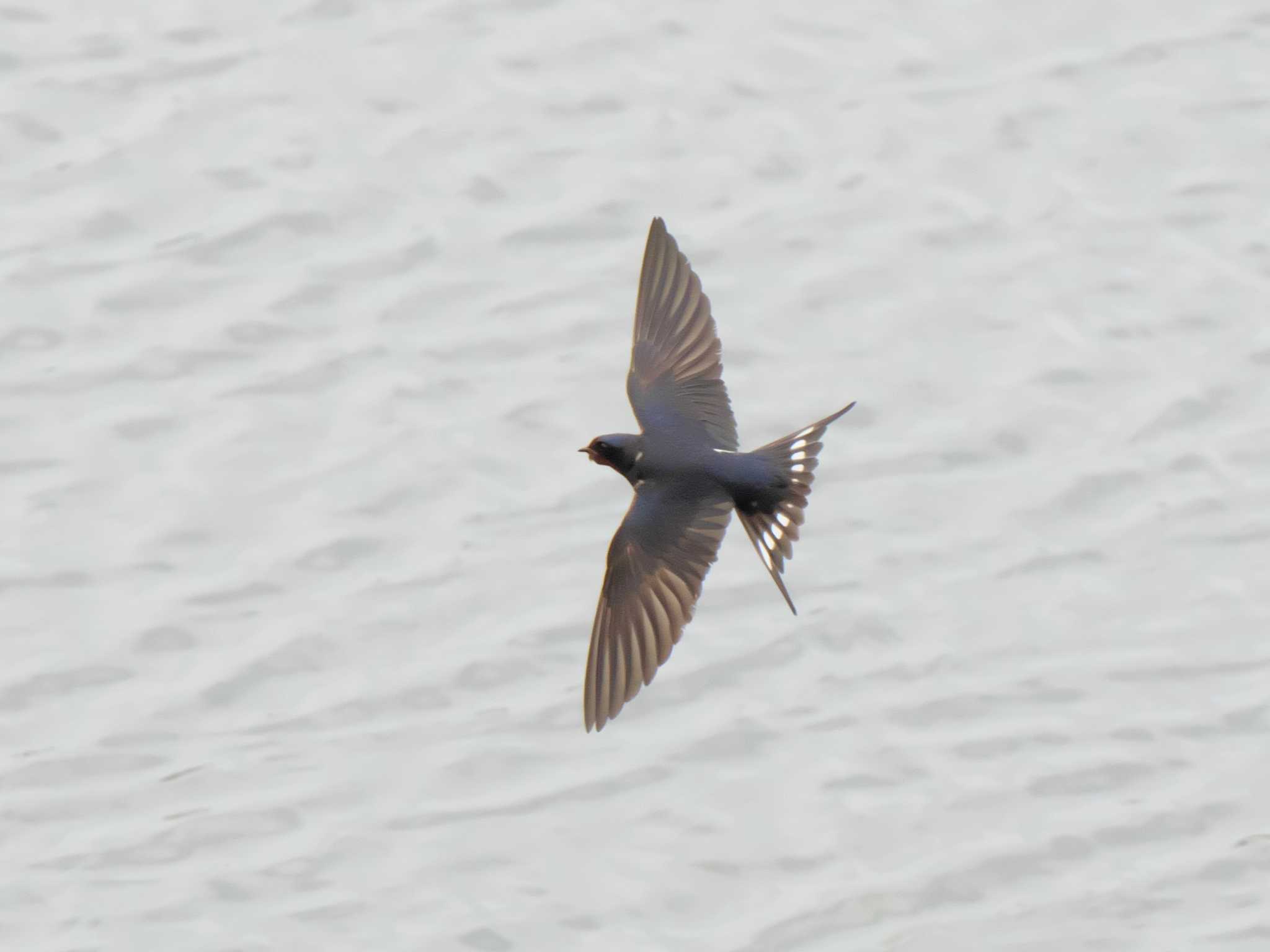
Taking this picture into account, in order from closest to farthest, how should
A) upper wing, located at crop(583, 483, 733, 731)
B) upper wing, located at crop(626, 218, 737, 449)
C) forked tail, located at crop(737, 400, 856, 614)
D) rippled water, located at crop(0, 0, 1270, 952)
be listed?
forked tail, located at crop(737, 400, 856, 614) → upper wing, located at crop(583, 483, 733, 731) → upper wing, located at crop(626, 218, 737, 449) → rippled water, located at crop(0, 0, 1270, 952)

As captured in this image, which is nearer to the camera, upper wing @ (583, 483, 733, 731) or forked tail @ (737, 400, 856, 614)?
forked tail @ (737, 400, 856, 614)

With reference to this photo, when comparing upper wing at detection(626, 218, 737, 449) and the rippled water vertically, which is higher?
upper wing at detection(626, 218, 737, 449)

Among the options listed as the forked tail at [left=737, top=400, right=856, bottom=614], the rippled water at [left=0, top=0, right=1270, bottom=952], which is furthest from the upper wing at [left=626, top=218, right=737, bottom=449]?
the rippled water at [left=0, top=0, right=1270, bottom=952]

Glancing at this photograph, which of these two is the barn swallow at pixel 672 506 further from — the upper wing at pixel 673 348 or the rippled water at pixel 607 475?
the rippled water at pixel 607 475

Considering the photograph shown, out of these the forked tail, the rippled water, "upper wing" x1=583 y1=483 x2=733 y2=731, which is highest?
the forked tail

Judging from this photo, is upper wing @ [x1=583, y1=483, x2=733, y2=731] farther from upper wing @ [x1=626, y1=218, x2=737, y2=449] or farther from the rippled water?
the rippled water

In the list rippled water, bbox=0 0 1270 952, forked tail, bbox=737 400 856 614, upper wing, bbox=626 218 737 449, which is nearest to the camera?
forked tail, bbox=737 400 856 614

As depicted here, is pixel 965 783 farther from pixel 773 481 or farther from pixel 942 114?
pixel 942 114

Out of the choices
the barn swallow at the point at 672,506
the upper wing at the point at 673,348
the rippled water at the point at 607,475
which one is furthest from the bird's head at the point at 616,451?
the rippled water at the point at 607,475

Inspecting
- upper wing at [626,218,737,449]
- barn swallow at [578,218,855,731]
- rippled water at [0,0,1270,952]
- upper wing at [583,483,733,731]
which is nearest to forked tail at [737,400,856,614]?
barn swallow at [578,218,855,731]
